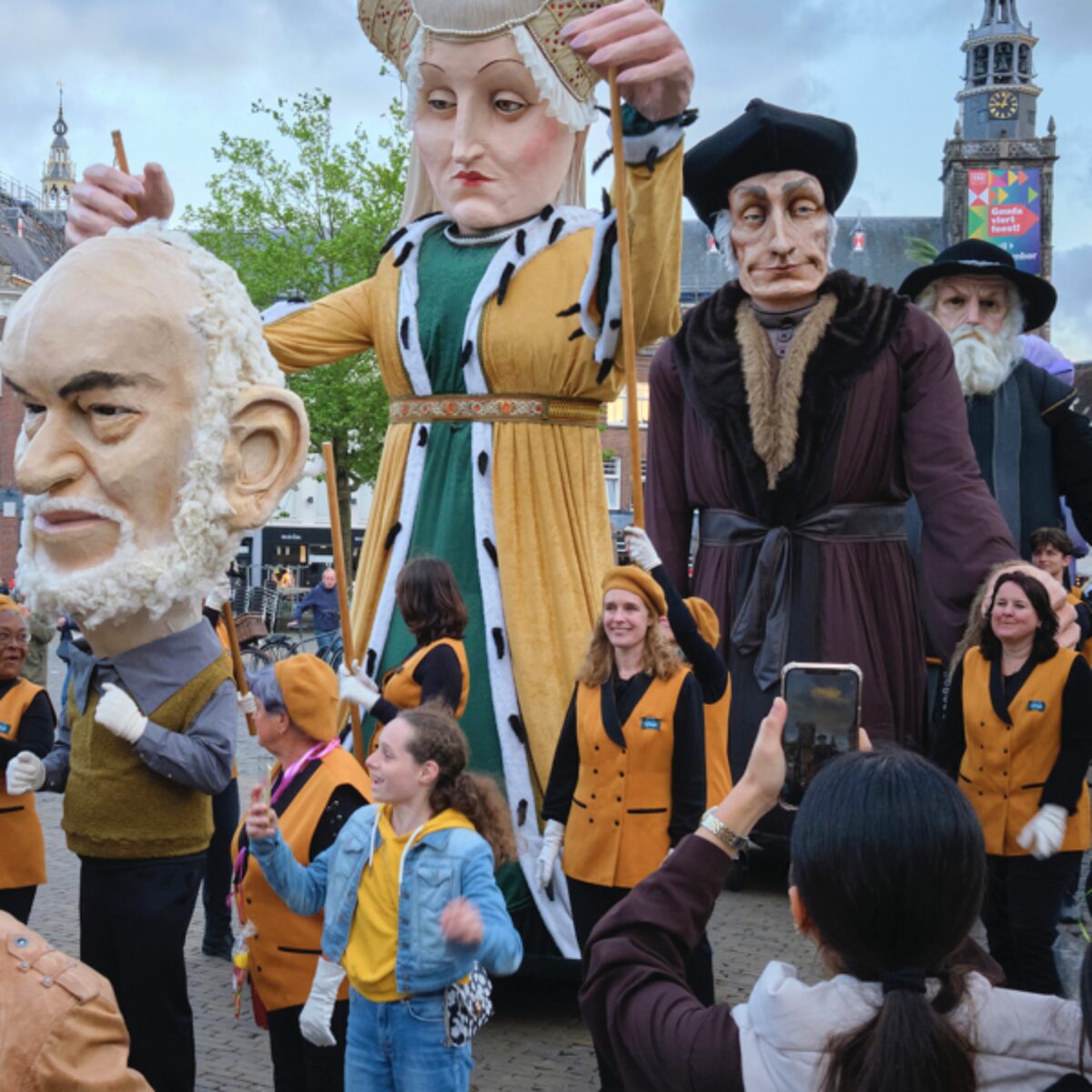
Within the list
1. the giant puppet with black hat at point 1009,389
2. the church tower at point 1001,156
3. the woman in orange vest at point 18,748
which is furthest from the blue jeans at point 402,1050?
→ the church tower at point 1001,156

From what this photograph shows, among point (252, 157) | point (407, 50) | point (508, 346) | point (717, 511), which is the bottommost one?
point (717, 511)

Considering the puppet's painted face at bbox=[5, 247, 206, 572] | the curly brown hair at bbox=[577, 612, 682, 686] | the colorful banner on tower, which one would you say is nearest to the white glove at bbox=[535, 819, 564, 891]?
the curly brown hair at bbox=[577, 612, 682, 686]

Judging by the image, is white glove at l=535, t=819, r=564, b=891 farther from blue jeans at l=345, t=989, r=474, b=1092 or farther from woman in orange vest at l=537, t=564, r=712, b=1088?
blue jeans at l=345, t=989, r=474, b=1092

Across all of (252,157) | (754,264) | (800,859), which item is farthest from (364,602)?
(252,157)

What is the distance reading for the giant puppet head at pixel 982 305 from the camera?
4703 millimetres

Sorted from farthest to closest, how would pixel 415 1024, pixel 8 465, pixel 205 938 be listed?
pixel 8 465 < pixel 205 938 < pixel 415 1024

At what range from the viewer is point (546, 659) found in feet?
14.3

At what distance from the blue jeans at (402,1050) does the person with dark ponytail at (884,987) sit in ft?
4.28

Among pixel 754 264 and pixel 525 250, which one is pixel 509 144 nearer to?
pixel 525 250

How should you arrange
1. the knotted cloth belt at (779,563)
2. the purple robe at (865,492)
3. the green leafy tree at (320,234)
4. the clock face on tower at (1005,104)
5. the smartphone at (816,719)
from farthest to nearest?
the clock face on tower at (1005,104), the green leafy tree at (320,234), the knotted cloth belt at (779,563), the purple robe at (865,492), the smartphone at (816,719)

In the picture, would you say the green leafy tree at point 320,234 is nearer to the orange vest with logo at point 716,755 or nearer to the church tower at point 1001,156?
the orange vest with logo at point 716,755

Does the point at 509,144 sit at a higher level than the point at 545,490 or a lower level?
higher

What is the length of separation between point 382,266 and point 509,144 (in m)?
0.63

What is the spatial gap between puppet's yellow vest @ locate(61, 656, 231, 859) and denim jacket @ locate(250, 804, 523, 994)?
0.96 feet
